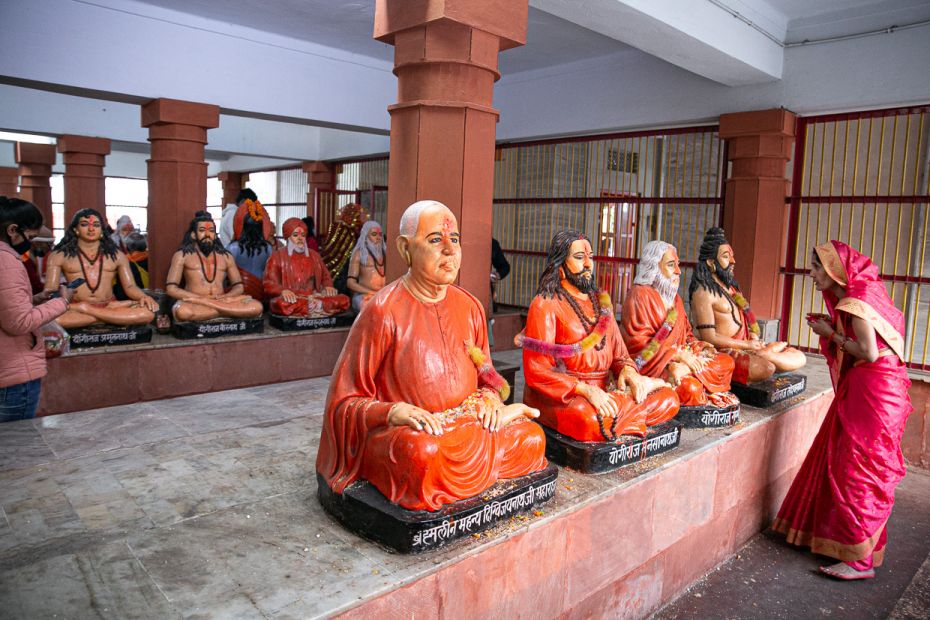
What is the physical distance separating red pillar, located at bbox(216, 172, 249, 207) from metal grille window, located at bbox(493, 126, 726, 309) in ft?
30.7

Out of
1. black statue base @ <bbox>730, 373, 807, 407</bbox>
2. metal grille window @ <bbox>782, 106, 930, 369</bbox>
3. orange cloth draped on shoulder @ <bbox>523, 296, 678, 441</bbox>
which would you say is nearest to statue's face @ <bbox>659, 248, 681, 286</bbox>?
orange cloth draped on shoulder @ <bbox>523, 296, 678, 441</bbox>

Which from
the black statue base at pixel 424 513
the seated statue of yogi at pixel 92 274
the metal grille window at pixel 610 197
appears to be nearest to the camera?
the black statue base at pixel 424 513

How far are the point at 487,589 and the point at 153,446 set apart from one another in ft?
7.53

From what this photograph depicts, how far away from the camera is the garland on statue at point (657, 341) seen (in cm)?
425

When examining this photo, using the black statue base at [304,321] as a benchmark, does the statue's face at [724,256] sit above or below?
above

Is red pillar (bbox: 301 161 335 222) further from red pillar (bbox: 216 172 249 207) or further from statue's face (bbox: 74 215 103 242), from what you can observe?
statue's face (bbox: 74 215 103 242)

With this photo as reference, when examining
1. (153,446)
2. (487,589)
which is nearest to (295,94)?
(153,446)

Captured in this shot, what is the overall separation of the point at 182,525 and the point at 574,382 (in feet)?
6.59

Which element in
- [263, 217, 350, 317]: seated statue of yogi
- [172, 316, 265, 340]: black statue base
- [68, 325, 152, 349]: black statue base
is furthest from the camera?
[263, 217, 350, 317]: seated statue of yogi

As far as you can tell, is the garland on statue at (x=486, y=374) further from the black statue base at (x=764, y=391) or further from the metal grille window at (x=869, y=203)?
the metal grille window at (x=869, y=203)

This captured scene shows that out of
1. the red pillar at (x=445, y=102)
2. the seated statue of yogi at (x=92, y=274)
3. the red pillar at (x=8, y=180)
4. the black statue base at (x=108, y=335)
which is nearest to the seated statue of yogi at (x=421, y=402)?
the red pillar at (x=445, y=102)

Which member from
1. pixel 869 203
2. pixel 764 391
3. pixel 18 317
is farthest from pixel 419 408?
pixel 869 203

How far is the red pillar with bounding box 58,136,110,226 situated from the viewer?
32.8 feet

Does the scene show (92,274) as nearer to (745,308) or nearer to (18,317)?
(18,317)
